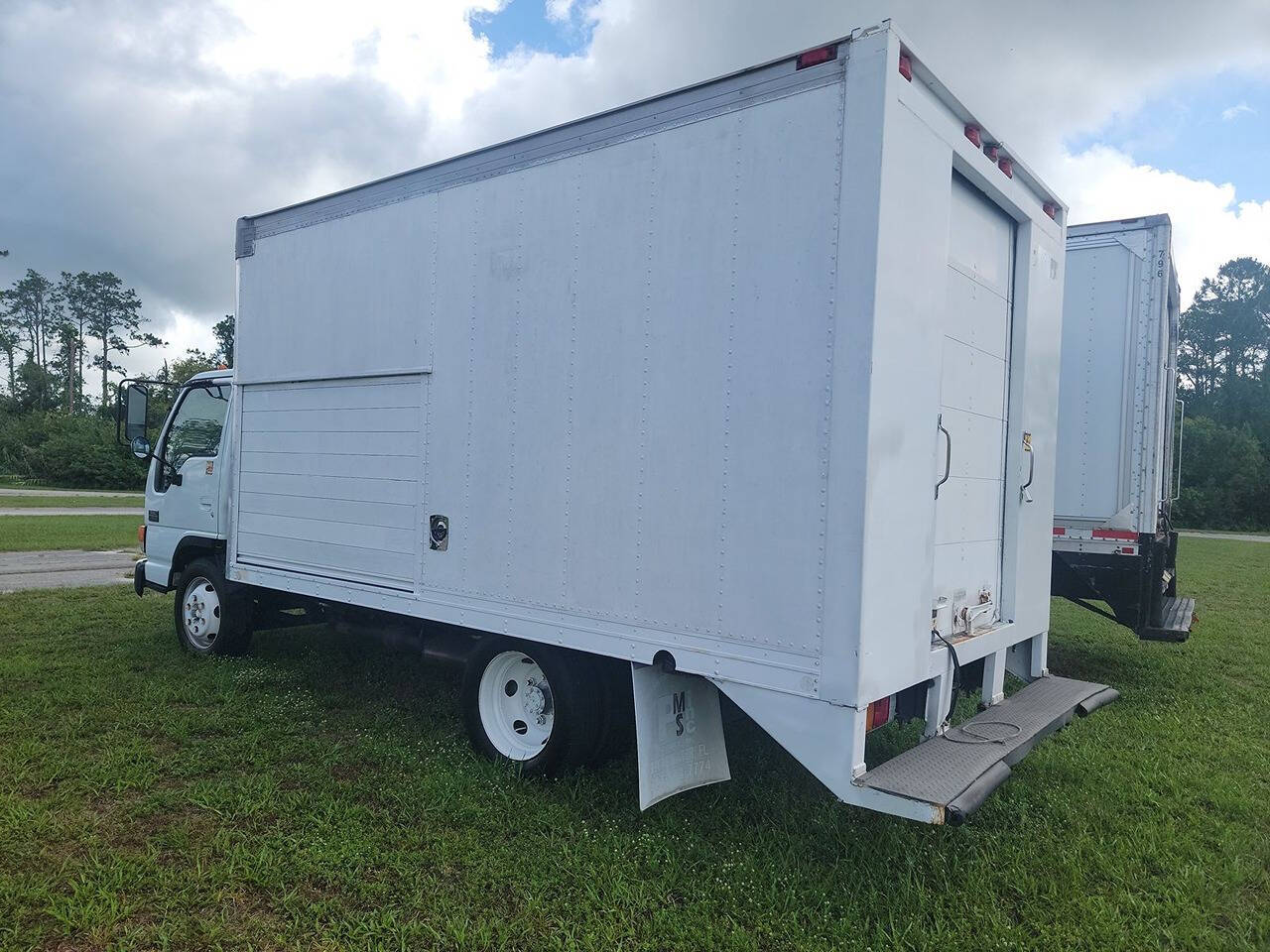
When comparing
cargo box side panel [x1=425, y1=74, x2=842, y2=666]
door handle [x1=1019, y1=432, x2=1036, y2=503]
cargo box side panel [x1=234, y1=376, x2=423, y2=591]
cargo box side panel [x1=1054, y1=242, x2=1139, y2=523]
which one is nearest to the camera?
cargo box side panel [x1=425, y1=74, x2=842, y2=666]

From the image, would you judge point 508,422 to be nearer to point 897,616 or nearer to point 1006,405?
point 897,616

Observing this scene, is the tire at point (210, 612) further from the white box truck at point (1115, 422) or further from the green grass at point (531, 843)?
the white box truck at point (1115, 422)

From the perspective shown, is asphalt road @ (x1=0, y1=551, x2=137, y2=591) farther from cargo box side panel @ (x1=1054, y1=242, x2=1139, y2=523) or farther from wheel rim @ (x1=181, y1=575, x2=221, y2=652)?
cargo box side panel @ (x1=1054, y1=242, x2=1139, y2=523)

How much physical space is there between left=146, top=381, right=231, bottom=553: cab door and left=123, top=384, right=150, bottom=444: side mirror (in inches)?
13.5

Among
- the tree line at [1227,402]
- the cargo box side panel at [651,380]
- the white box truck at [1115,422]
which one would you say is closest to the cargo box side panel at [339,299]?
the cargo box side panel at [651,380]

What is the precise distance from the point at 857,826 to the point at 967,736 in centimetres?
65

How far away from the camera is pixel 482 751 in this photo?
4598 mm

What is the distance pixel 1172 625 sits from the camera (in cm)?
682

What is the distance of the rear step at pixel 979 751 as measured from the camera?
10.2 feet

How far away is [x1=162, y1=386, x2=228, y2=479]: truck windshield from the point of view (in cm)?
667

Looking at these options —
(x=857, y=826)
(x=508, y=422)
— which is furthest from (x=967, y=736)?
(x=508, y=422)

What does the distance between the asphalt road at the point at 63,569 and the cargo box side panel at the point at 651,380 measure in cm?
824

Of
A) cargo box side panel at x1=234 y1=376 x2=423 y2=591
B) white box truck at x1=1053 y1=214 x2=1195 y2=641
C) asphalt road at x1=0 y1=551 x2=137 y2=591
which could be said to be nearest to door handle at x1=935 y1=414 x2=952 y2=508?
cargo box side panel at x1=234 y1=376 x2=423 y2=591

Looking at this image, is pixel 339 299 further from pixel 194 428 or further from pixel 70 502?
pixel 70 502
